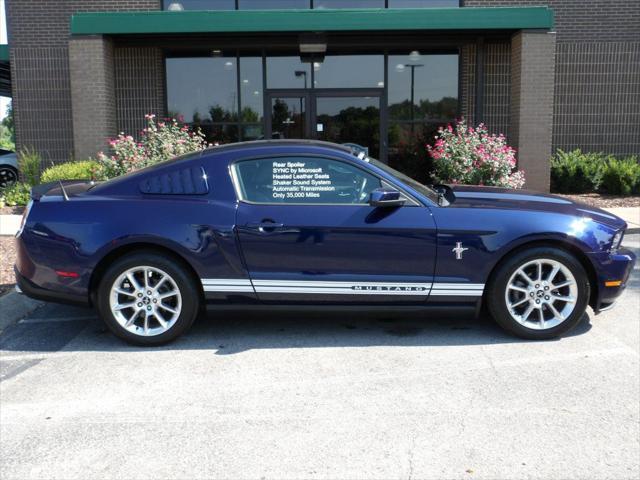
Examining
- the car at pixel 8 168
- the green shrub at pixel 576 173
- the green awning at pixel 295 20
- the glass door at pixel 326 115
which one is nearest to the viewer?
the green awning at pixel 295 20

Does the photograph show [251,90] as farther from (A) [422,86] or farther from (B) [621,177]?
(B) [621,177]

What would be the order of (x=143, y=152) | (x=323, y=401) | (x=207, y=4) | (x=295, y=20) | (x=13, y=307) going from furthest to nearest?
(x=207, y=4) → (x=295, y=20) → (x=143, y=152) → (x=13, y=307) → (x=323, y=401)

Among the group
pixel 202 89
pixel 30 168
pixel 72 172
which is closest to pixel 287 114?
pixel 202 89

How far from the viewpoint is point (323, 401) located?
12.9 feet

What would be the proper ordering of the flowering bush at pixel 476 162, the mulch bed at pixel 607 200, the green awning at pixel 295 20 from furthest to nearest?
the mulch bed at pixel 607 200, the green awning at pixel 295 20, the flowering bush at pixel 476 162

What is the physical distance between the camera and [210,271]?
4.95m

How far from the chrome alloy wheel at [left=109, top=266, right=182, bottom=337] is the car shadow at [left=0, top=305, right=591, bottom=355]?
20cm

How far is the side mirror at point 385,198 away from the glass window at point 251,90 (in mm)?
9729

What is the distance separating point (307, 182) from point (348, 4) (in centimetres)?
1042

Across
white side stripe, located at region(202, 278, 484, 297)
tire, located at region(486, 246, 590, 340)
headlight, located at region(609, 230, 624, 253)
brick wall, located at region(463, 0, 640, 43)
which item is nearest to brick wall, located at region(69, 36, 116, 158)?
white side stripe, located at region(202, 278, 484, 297)

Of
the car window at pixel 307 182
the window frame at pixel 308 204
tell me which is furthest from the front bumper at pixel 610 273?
the car window at pixel 307 182

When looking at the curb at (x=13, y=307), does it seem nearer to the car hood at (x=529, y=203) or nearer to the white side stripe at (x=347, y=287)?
the white side stripe at (x=347, y=287)

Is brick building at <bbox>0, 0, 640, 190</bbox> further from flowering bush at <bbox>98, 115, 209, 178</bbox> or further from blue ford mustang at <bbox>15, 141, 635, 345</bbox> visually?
blue ford mustang at <bbox>15, 141, 635, 345</bbox>

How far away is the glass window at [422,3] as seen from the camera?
13.9 m
